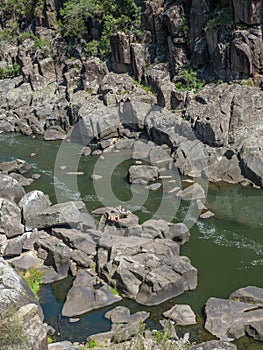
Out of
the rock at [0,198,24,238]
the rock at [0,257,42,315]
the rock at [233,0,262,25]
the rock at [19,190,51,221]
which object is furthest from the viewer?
the rock at [233,0,262,25]

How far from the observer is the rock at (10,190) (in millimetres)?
24781

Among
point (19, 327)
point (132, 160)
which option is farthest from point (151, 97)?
point (19, 327)

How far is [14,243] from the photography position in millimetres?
20750

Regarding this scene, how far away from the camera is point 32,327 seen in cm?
1230

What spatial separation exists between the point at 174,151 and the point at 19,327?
22.1 meters

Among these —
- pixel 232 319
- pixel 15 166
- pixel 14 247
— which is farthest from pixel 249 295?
pixel 15 166

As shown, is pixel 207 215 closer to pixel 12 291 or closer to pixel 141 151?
pixel 141 151

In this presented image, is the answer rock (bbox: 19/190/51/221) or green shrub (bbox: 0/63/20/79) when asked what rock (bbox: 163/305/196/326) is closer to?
rock (bbox: 19/190/51/221)

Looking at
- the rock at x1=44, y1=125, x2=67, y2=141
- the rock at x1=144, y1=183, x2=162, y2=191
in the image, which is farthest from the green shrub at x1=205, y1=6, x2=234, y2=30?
the rock at x1=144, y1=183, x2=162, y2=191

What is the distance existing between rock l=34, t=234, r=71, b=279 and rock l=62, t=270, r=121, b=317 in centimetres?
129

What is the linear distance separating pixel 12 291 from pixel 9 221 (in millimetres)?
8191

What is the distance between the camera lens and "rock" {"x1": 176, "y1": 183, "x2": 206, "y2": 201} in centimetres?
2662

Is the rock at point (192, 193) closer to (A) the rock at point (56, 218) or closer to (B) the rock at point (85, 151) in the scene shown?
(A) the rock at point (56, 218)

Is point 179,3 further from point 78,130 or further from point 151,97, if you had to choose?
point 78,130
